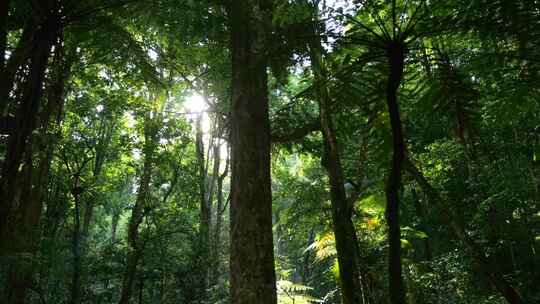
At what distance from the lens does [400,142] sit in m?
1.82

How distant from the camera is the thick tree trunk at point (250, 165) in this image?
2.69 meters

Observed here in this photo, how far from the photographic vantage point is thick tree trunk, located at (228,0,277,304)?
269 cm

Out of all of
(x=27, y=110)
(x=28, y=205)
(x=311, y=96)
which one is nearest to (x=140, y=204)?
(x=28, y=205)

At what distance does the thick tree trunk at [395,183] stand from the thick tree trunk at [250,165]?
93 centimetres

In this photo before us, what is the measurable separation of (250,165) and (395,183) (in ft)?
4.50

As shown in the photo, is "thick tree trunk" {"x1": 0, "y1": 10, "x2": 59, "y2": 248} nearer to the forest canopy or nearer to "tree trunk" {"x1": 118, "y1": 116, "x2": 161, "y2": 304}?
the forest canopy

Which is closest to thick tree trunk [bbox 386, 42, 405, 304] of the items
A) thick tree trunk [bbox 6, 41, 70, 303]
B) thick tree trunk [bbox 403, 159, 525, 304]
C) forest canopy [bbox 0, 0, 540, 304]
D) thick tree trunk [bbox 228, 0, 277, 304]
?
forest canopy [bbox 0, 0, 540, 304]

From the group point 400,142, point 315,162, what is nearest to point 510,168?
point 315,162

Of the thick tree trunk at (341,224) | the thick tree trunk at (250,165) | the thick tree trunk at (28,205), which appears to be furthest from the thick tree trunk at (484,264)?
the thick tree trunk at (28,205)

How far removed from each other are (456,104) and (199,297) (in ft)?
27.2

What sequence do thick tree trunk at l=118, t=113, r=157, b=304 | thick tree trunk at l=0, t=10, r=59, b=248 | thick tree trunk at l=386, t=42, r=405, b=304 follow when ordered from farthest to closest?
thick tree trunk at l=118, t=113, r=157, b=304 → thick tree trunk at l=0, t=10, r=59, b=248 → thick tree trunk at l=386, t=42, r=405, b=304

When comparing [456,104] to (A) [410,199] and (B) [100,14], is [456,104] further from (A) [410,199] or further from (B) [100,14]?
(A) [410,199]

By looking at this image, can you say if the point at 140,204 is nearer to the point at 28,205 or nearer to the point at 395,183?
the point at 28,205

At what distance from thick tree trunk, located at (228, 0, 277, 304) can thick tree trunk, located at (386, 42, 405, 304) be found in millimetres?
928
